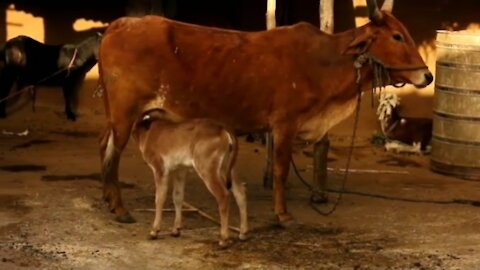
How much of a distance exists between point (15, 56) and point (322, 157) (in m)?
6.23

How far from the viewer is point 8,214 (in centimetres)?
793

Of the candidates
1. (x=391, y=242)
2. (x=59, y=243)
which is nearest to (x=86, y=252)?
→ (x=59, y=243)

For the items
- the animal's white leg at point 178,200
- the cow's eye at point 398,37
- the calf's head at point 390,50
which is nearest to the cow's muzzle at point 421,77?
the calf's head at point 390,50

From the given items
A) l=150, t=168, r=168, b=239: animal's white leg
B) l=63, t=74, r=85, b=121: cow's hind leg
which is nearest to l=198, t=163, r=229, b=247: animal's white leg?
l=150, t=168, r=168, b=239: animal's white leg

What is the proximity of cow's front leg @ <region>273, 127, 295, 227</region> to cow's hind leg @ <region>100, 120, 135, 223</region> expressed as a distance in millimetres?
1289

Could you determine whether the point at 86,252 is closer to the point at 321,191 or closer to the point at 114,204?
the point at 114,204

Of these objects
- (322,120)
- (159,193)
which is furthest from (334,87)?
(159,193)

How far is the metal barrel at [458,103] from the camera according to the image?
1019 centimetres

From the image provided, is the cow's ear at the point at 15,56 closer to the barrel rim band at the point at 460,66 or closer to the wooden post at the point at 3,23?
the wooden post at the point at 3,23

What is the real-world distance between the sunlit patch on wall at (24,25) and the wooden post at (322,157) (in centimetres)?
659

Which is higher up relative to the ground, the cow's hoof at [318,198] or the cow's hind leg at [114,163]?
the cow's hind leg at [114,163]

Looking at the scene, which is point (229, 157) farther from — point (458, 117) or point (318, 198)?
point (458, 117)

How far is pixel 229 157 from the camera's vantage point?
7.06m

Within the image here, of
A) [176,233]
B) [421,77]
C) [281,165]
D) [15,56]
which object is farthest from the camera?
[15,56]
